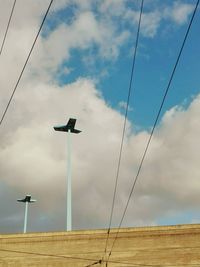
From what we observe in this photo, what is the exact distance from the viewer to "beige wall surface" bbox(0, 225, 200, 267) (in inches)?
1008

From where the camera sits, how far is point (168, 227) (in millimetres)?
25953

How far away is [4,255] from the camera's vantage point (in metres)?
26.7

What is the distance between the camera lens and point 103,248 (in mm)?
26016

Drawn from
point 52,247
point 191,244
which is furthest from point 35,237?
point 191,244

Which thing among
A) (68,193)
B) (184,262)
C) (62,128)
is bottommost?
(184,262)

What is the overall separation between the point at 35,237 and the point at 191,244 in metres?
8.91

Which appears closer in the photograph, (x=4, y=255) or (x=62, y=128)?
(x=4, y=255)

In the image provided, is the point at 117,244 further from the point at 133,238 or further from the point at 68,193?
the point at 68,193

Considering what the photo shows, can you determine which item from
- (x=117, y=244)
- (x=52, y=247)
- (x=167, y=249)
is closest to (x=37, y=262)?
(x=52, y=247)

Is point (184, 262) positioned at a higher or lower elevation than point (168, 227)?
lower

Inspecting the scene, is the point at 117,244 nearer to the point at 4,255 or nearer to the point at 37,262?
the point at 37,262

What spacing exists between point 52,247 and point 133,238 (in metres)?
4.70

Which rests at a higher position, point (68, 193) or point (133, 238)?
point (68, 193)

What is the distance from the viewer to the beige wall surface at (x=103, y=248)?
25594mm
